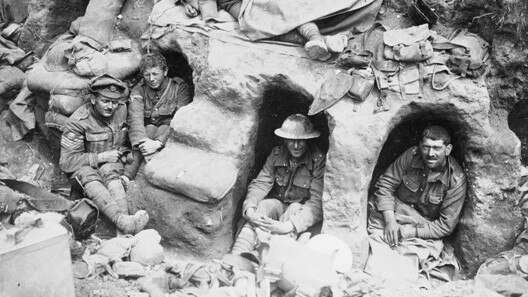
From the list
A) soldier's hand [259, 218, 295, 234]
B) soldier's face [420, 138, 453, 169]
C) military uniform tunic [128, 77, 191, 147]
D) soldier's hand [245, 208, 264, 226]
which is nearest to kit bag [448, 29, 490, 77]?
soldier's face [420, 138, 453, 169]

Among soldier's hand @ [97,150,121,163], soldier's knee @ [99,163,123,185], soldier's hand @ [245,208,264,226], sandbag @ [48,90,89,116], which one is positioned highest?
soldier's hand @ [245,208,264,226]

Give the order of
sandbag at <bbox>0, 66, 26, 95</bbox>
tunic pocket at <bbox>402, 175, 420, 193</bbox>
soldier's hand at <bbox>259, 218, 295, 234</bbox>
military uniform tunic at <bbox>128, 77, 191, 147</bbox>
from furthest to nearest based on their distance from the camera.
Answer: sandbag at <bbox>0, 66, 26, 95</bbox>
military uniform tunic at <bbox>128, 77, 191, 147</bbox>
tunic pocket at <bbox>402, 175, 420, 193</bbox>
soldier's hand at <bbox>259, 218, 295, 234</bbox>

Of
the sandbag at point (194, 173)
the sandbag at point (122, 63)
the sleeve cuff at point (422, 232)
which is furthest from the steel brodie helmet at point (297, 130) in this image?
the sandbag at point (122, 63)

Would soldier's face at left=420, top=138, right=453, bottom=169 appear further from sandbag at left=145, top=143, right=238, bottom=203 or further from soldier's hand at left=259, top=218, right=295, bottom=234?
sandbag at left=145, top=143, right=238, bottom=203

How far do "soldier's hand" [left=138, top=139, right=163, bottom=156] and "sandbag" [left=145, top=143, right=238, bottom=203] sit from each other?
262 mm

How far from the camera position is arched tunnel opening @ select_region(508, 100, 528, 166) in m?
7.04

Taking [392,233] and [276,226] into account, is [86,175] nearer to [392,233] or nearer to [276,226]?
[276,226]

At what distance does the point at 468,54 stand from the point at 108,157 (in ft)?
14.0

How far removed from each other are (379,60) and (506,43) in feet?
4.46

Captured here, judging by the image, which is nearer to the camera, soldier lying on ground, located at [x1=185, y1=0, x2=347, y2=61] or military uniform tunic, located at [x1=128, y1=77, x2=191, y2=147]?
soldier lying on ground, located at [x1=185, y1=0, x2=347, y2=61]

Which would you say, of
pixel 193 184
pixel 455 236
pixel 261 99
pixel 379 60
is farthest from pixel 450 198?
pixel 193 184

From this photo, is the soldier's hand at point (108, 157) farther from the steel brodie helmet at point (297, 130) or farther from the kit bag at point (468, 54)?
the kit bag at point (468, 54)

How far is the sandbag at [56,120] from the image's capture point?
25.6ft

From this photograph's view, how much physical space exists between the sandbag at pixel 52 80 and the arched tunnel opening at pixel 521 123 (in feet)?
16.9
